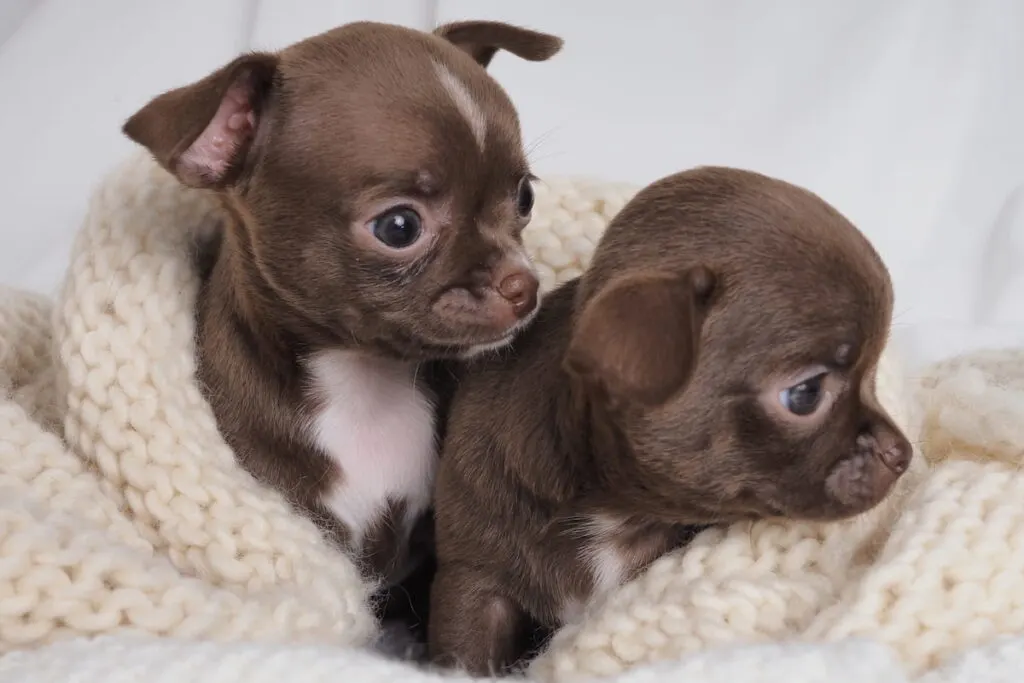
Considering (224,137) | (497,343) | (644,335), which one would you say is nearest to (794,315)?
(644,335)

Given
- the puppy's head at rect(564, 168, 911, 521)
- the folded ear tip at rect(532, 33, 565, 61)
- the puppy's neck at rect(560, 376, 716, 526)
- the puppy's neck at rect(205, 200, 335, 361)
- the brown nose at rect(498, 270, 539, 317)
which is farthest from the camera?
the folded ear tip at rect(532, 33, 565, 61)

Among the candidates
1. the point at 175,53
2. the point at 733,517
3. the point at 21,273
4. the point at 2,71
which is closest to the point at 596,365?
the point at 733,517

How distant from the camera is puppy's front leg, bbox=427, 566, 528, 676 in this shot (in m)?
2.25

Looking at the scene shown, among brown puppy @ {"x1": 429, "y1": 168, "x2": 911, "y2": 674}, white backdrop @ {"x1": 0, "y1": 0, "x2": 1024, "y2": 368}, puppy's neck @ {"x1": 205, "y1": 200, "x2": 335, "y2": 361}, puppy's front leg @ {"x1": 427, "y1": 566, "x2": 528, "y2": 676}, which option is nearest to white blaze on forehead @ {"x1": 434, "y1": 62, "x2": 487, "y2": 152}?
brown puppy @ {"x1": 429, "y1": 168, "x2": 911, "y2": 674}

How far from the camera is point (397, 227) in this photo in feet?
7.06

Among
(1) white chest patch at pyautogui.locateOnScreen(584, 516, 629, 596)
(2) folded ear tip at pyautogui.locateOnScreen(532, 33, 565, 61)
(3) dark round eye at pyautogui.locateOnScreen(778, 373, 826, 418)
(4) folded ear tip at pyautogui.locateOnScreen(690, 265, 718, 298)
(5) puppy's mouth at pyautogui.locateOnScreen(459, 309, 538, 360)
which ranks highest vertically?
(2) folded ear tip at pyautogui.locateOnScreen(532, 33, 565, 61)

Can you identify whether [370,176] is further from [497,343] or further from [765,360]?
[765,360]

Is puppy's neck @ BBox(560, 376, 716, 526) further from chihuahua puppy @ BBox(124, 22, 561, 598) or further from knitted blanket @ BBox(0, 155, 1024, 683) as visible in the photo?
chihuahua puppy @ BBox(124, 22, 561, 598)

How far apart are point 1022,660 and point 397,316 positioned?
1033 millimetres

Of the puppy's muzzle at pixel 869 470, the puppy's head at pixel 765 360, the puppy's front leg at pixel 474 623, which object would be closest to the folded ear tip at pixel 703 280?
the puppy's head at pixel 765 360

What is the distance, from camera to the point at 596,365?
1.83 m

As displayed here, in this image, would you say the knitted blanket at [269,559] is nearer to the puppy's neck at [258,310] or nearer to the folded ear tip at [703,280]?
the puppy's neck at [258,310]

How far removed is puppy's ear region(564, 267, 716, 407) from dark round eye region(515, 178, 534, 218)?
0.55m

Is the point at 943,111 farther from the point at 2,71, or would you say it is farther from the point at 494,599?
the point at 2,71
